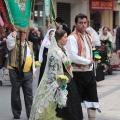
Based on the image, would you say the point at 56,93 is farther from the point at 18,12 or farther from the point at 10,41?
the point at 18,12

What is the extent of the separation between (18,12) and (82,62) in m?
1.58

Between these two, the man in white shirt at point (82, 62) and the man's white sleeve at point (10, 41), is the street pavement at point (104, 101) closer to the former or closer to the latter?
the man in white shirt at point (82, 62)

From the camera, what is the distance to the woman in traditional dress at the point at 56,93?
5715 millimetres

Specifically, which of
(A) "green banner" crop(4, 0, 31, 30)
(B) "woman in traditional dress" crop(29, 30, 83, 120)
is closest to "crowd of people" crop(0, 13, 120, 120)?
(B) "woman in traditional dress" crop(29, 30, 83, 120)

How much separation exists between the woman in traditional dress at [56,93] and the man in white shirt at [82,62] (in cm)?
46

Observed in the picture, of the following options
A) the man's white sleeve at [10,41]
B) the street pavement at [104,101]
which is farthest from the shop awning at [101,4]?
the man's white sleeve at [10,41]

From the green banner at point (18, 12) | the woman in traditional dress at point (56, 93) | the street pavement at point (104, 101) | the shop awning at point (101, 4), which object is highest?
the shop awning at point (101, 4)

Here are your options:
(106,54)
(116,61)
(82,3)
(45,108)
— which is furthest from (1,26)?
(82,3)

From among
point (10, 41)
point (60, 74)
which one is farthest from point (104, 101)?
point (60, 74)

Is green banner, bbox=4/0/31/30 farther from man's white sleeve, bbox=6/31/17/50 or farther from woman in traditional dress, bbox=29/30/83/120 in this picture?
woman in traditional dress, bbox=29/30/83/120

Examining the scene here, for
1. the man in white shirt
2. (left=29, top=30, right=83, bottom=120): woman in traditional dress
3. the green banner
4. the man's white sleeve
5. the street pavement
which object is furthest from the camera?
the street pavement

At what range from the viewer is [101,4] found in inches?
1117

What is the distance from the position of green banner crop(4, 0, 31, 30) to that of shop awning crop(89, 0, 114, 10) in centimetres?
2025

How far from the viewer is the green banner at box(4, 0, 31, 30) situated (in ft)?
23.5
